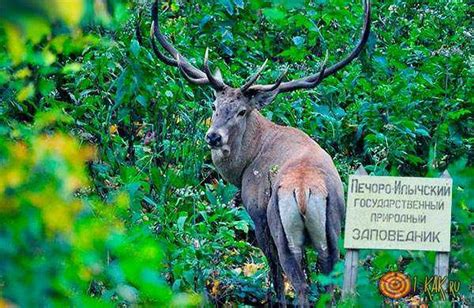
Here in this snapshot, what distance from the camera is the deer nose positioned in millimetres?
8586

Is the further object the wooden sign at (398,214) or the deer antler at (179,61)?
the deer antler at (179,61)

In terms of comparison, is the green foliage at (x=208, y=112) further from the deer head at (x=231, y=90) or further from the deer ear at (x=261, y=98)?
the deer ear at (x=261, y=98)

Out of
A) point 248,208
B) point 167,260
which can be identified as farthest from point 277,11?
point 248,208

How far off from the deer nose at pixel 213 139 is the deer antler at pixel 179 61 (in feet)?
1.65

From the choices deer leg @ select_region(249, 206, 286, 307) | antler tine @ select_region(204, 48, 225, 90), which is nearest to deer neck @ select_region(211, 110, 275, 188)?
antler tine @ select_region(204, 48, 225, 90)

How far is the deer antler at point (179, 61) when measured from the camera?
8.91m

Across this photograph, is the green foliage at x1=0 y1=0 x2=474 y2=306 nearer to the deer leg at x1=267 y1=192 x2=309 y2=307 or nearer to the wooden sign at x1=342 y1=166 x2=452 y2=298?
the wooden sign at x1=342 y1=166 x2=452 y2=298

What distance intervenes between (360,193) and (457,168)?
67 cm

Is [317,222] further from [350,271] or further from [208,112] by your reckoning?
[208,112]

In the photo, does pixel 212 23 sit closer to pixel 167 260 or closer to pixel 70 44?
pixel 167 260

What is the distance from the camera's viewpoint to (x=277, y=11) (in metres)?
4.94

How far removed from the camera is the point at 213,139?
8.59 meters

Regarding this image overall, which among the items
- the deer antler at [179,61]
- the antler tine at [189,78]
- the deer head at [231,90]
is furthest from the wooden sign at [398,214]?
the antler tine at [189,78]

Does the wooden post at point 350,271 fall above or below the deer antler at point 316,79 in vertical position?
below
